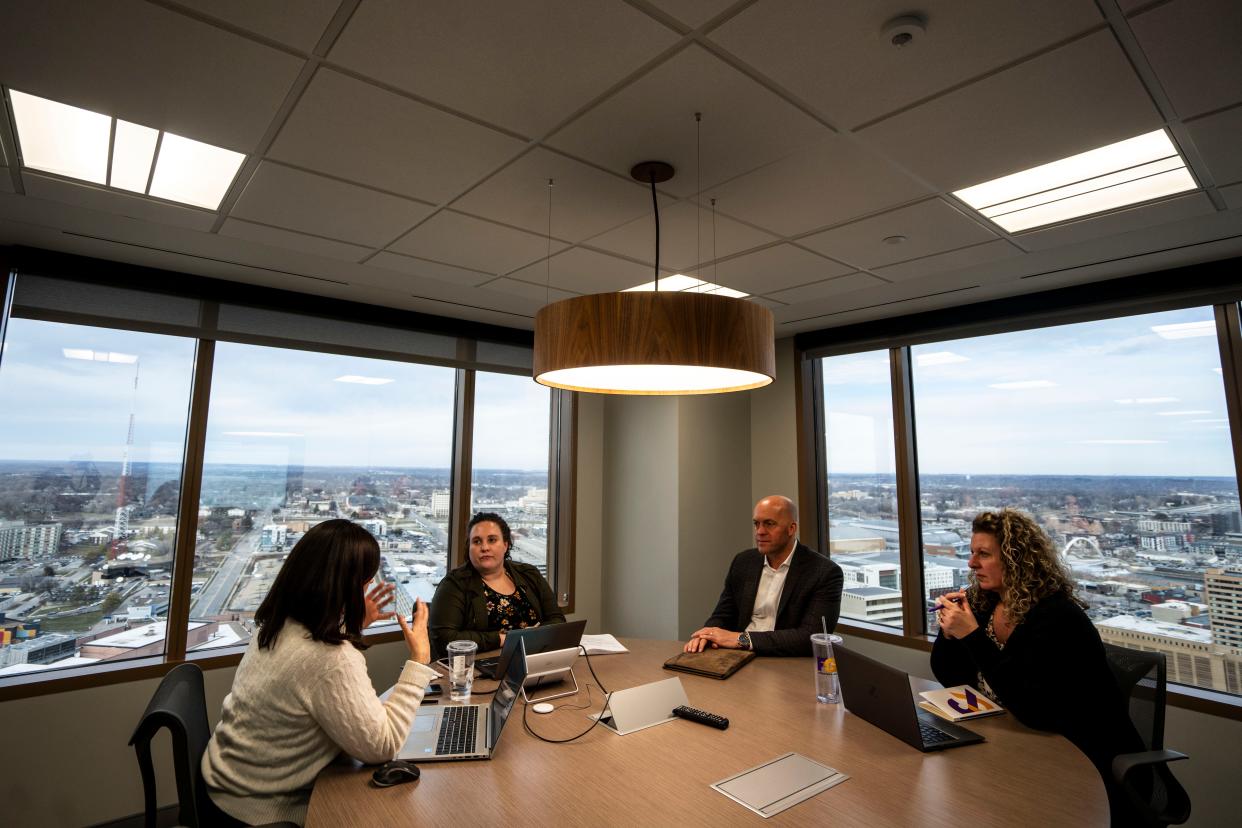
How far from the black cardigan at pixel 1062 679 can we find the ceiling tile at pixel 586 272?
220 cm

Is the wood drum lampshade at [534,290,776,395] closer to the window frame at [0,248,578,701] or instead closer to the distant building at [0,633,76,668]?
the window frame at [0,248,578,701]

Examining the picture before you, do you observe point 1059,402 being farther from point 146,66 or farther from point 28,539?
point 28,539

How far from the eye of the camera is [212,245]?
9.32 feet

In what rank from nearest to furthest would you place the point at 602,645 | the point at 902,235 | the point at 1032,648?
the point at 1032,648
the point at 902,235
the point at 602,645

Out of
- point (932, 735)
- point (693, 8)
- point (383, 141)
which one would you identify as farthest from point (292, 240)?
point (932, 735)

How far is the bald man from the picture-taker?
2.70 metres

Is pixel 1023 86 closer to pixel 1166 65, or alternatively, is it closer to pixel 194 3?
pixel 1166 65

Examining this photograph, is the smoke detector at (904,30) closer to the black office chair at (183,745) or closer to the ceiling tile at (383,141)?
the ceiling tile at (383,141)

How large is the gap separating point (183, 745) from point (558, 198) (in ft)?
6.61

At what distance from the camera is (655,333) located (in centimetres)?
167

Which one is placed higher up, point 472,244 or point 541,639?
point 472,244

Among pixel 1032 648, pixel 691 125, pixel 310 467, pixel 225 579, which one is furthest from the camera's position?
pixel 310 467

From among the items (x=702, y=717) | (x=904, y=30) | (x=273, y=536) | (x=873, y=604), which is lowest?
(x=873, y=604)

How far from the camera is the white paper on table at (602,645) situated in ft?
8.93
